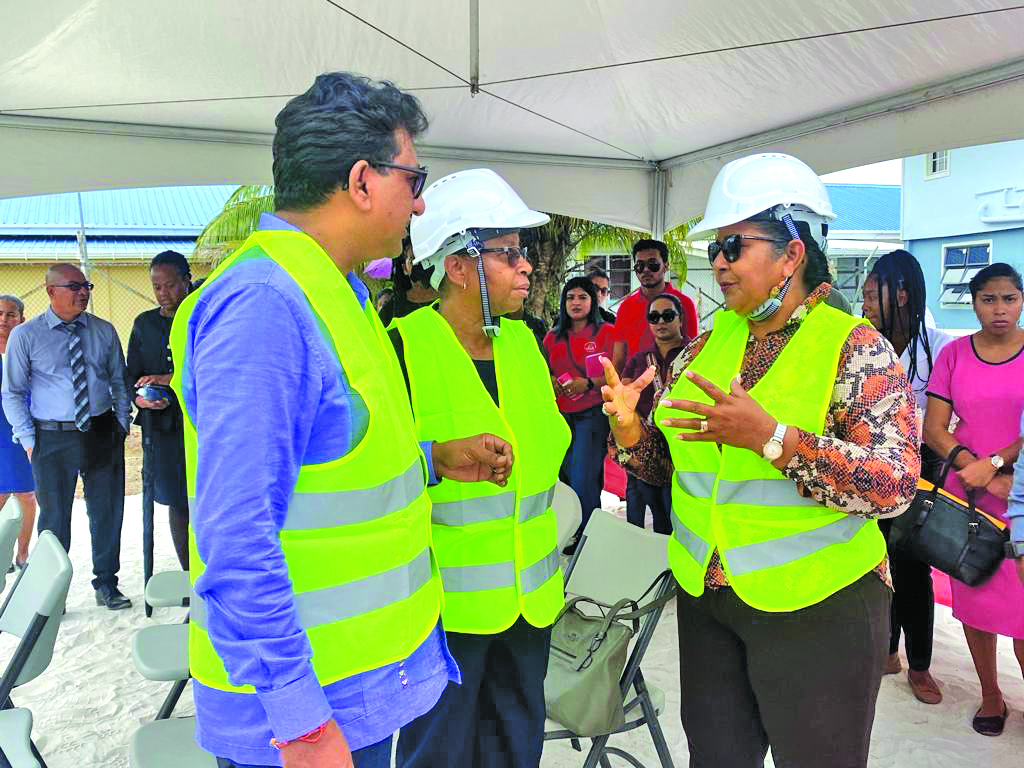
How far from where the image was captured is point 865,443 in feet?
4.99

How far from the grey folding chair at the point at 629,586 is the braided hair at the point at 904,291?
153 cm

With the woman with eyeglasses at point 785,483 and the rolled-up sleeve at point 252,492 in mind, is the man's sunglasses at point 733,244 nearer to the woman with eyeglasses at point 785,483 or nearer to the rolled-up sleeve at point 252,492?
the woman with eyeglasses at point 785,483

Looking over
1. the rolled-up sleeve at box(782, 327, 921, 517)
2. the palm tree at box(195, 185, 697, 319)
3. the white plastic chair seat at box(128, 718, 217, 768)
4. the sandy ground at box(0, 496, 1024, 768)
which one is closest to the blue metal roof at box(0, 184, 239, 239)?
the palm tree at box(195, 185, 697, 319)

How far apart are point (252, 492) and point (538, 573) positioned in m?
1.05

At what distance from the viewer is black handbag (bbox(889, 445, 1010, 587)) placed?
2.82 metres

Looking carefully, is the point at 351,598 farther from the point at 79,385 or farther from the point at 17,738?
the point at 79,385

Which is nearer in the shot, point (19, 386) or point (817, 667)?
point (817, 667)

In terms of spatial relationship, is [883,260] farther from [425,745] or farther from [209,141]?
[209,141]

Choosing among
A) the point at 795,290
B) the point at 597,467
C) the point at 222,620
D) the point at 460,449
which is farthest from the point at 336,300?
the point at 597,467

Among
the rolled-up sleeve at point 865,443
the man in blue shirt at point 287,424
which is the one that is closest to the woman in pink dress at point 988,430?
the rolled-up sleeve at point 865,443

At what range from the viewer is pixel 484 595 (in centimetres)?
177

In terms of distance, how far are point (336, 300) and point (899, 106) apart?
383 centimetres

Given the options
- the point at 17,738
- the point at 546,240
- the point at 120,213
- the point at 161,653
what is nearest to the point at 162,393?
the point at 161,653

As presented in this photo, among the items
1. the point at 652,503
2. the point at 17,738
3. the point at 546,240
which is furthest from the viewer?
the point at 546,240
